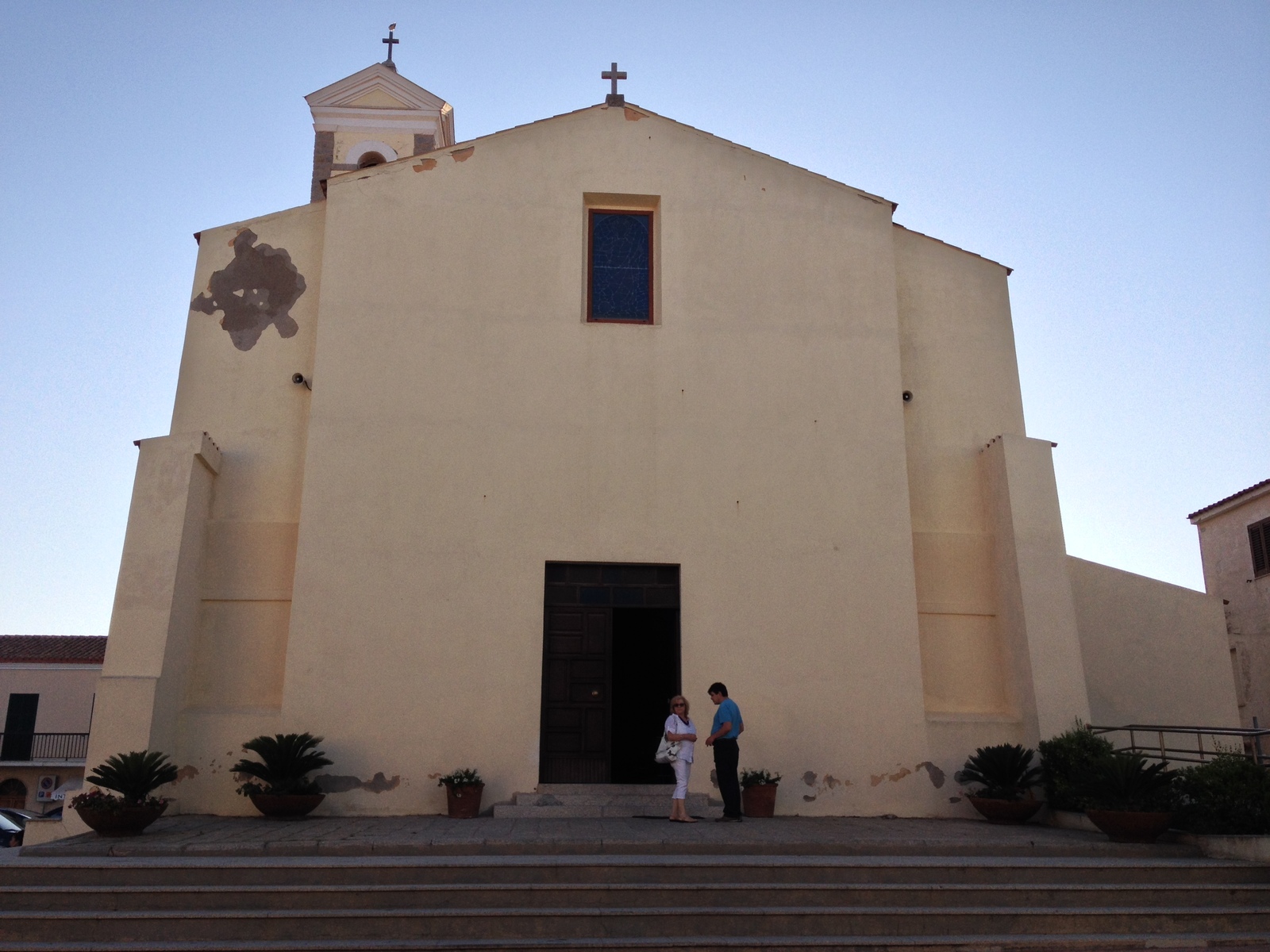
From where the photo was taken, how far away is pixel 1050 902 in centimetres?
905

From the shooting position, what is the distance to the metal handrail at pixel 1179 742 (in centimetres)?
1117

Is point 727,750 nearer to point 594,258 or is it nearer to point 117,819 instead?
point 117,819

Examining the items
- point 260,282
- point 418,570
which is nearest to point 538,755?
point 418,570

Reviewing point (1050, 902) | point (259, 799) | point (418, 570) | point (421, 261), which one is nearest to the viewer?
point (1050, 902)

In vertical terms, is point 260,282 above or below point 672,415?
above

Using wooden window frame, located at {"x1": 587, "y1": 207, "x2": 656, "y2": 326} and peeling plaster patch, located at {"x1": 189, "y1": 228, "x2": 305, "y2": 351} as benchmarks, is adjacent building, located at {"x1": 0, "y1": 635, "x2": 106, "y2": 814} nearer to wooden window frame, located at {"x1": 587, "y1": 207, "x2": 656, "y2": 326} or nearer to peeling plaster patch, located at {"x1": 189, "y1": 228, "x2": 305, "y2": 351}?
peeling plaster patch, located at {"x1": 189, "y1": 228, "x2": 305, "y2": 351}

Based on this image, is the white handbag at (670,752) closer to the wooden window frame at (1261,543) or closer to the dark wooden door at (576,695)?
the dark wooden door at (576,695)

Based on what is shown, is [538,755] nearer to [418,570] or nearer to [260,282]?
[418,570]

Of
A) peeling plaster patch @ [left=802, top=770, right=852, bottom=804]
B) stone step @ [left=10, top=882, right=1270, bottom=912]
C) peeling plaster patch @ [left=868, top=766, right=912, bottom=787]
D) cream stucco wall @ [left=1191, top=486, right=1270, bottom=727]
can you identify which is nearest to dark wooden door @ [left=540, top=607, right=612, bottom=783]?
peeling plaster patch @ [left=802, top=770, right=852, bottom=804]

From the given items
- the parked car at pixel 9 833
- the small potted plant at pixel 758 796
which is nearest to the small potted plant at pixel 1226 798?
the small potted plant at pixel 758 796

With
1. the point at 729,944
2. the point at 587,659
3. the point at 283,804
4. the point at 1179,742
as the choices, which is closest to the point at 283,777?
the point at 283,804

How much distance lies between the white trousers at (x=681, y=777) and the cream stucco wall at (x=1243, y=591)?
1546 centimetres

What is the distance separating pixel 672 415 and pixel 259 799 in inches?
263

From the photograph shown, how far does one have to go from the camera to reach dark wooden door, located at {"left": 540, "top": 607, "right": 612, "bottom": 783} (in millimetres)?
12859
